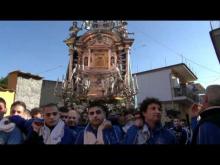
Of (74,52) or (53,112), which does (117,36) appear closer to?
(74,52)

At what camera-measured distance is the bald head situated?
2467mm

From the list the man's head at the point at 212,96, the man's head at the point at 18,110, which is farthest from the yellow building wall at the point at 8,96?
the man's head at the point at 212,96

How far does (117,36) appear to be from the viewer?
20.2 meters

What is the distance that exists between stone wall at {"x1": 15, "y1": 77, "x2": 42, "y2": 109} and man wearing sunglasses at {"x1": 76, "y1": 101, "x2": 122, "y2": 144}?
9858mm

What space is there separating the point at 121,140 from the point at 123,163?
202 centimetres

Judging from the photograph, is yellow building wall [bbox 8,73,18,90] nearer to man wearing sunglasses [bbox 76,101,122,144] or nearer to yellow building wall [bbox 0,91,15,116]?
yellow building wall [bbox 0,91,15,116]

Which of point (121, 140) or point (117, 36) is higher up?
point (117, 36)

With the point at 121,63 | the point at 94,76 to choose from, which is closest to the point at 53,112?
the point at 94,76

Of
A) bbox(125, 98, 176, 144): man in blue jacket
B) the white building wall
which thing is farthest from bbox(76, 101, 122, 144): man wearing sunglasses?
the white building wall

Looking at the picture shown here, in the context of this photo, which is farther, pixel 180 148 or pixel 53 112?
pixel 53 112

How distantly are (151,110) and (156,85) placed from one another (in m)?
24.0

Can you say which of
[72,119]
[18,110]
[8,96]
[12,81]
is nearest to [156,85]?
[12,81]
